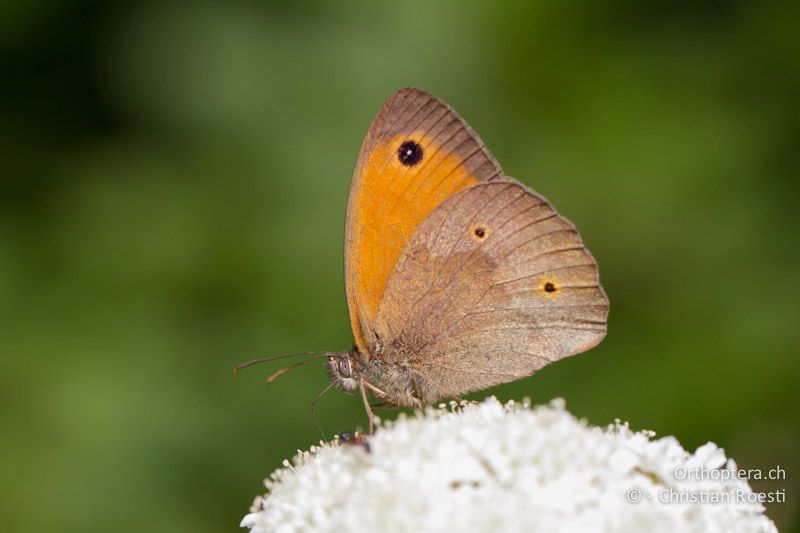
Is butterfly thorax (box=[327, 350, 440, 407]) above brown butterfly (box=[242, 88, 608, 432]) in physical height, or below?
below

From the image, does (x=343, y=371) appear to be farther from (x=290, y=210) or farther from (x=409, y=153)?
(x=290, y=210)

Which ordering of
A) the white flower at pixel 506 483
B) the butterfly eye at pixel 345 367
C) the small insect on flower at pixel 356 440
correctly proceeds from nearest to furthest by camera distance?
1. the white flower at pixel 506 483
2. the small insect on flower at pixel 356 440
3. the butterfly eye at pixel 345 367

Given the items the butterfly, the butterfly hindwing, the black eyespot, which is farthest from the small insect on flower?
the black eyespot

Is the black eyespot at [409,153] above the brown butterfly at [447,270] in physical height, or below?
above

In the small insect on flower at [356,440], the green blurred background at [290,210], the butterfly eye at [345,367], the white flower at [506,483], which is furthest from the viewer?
the green blurred background at [290,210]

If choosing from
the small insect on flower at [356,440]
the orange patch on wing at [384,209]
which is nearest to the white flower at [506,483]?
the small insect on flower at [356,440]

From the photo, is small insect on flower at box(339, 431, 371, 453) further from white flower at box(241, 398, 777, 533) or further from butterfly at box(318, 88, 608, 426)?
butterfly at box(318, 88, 608, 426)

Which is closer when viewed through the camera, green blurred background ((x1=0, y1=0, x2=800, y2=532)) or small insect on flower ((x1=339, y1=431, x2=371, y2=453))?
small insect on flower ((x1=339, y1=431, x2=371, y2=453))

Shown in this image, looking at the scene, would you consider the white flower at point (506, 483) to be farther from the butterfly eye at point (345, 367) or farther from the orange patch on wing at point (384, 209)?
the orange patch on wing at point (384, 209)
